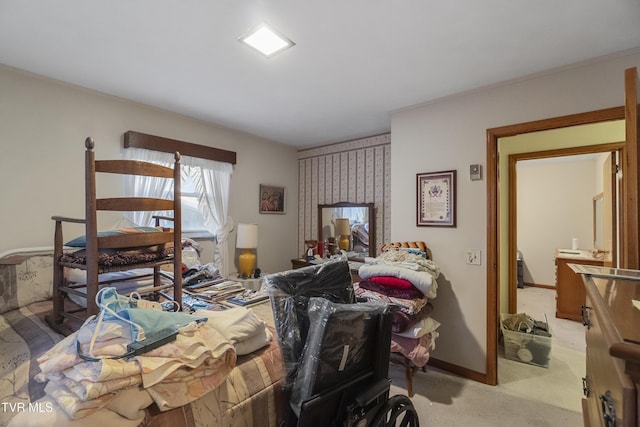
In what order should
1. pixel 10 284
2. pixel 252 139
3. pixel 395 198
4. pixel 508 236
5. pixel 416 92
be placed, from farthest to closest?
pixel 252 139
pixel 508 236
pixel 395 198
pixel 416 92
pixel 10 284

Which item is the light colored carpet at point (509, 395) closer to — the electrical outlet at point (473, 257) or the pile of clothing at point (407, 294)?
the pile of clothing at point (407, 294)

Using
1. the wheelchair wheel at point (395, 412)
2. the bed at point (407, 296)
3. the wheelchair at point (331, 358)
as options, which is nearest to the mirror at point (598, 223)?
the bed at point (407, 296)

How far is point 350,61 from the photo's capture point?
1953mm

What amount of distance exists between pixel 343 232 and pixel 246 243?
1.34 m

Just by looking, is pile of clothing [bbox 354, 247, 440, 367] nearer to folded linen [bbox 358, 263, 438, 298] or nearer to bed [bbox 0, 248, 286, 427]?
folded linen [bbox 358, 263, 438, 298]

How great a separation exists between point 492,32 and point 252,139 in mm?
2917

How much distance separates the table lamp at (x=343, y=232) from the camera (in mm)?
3855

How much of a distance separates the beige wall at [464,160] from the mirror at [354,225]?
0.85 metres

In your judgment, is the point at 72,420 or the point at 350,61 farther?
the point at 350,61

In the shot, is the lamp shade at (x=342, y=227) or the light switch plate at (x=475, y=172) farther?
the lamp shade at (x=342, y=227)

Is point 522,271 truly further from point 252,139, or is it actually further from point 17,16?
point 17,16

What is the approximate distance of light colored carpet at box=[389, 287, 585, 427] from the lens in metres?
1.90

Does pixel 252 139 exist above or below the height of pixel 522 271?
above

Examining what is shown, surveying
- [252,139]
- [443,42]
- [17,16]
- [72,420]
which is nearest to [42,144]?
[17,16]
